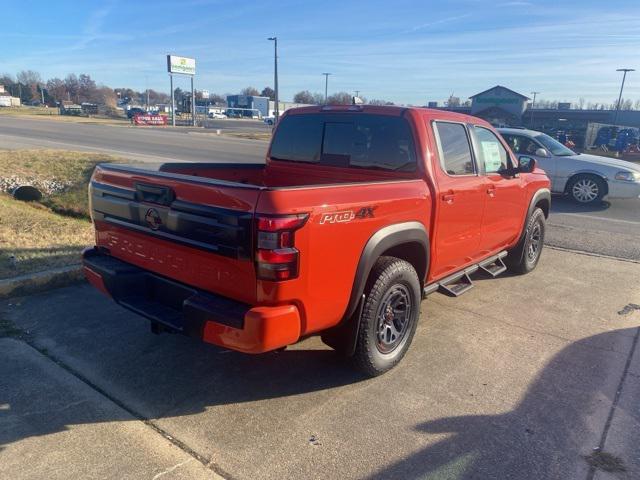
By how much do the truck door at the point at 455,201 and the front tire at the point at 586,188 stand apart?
8.22 m

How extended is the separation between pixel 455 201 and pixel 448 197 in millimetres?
146

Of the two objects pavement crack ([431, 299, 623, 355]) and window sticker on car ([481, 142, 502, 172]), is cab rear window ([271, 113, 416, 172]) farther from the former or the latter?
pavement crack ([431, 299, 623, 355])

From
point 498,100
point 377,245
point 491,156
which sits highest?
point 498,100

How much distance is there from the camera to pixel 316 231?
2.88 metres

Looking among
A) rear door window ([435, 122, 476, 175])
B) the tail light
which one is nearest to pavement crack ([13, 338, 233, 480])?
the tail light

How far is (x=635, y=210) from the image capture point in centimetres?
1159

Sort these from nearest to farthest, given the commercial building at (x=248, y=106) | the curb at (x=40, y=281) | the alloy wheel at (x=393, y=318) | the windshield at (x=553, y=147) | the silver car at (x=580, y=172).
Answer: the alloy wheel at (x=393, y=318), the curb at (x=40, y=281), the silver car at (x=580, y=172), the windshield at (x=553, y=147), the commercial building at (x=248, y=106)

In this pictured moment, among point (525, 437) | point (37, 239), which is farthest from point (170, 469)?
point (37, 239)

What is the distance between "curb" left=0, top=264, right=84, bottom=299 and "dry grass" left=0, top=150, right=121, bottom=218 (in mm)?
2824

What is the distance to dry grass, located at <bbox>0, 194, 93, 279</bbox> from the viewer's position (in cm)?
531

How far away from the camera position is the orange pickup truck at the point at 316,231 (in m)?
2.81

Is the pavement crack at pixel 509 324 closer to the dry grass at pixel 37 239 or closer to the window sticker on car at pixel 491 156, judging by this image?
the window sticker on car at pixel 491 156

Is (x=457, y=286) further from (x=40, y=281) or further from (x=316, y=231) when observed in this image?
(x=40, y=281)

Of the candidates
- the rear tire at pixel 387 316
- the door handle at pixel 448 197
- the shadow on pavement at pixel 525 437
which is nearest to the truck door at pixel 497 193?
the door handle at pixel 448 197
